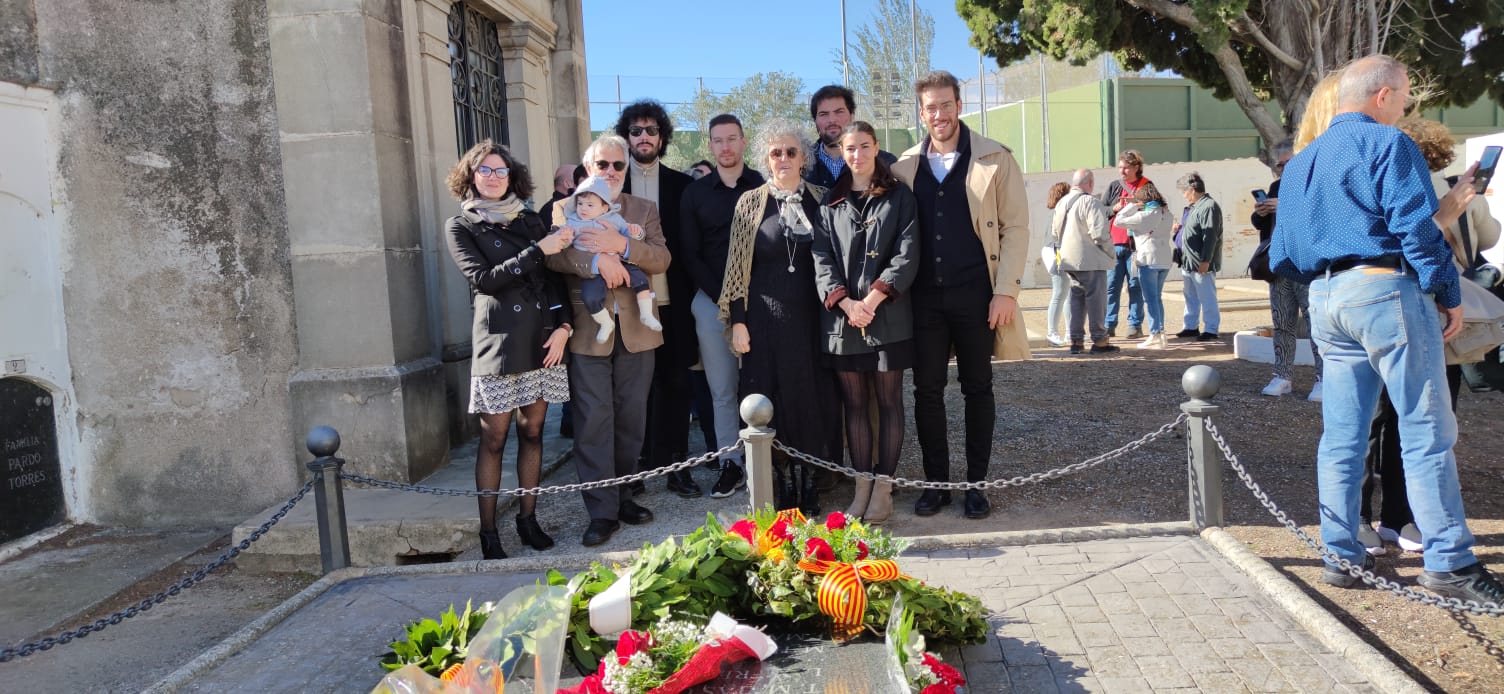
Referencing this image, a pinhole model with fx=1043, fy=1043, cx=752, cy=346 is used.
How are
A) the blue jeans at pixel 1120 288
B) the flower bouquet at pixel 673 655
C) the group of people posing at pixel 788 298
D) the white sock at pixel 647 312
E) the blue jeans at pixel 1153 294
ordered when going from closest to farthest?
1. the flower bouquet at pixel 673 655
2. the group of people posing at pixel 788 298
3. the white sock at pixel 647 312
4. the blue jeans at pixel 1153 294
5. the blue jeans at pixel 1120 288

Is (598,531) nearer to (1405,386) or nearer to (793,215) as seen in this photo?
(793,215)

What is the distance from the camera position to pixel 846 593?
3.26 metres

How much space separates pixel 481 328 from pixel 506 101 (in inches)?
168

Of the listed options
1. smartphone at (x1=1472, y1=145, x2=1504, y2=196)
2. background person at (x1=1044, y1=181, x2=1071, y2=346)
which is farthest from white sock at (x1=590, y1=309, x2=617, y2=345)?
background person at (x1=1044, y1=181, x2=1071, y2=346)

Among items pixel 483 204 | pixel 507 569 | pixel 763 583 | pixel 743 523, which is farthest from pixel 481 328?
pixel 763 583

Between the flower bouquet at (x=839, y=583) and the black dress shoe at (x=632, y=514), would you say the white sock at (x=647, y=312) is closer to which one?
the black dress shoe at (x=632, y=514)

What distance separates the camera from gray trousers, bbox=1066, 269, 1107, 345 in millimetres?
10396

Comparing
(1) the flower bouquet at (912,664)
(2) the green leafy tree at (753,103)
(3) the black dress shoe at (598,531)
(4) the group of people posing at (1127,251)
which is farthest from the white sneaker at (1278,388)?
(2) the green leafy tree at (753,103)

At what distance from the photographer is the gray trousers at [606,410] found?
16.8 feet

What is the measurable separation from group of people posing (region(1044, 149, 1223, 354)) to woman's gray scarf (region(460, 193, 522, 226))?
22.4ft

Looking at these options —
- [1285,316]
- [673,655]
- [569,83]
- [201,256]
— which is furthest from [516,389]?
[1285,316]

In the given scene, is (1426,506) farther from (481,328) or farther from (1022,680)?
(481,328)

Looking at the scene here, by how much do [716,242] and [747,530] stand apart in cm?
221

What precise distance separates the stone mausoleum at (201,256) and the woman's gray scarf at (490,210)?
1244mm
